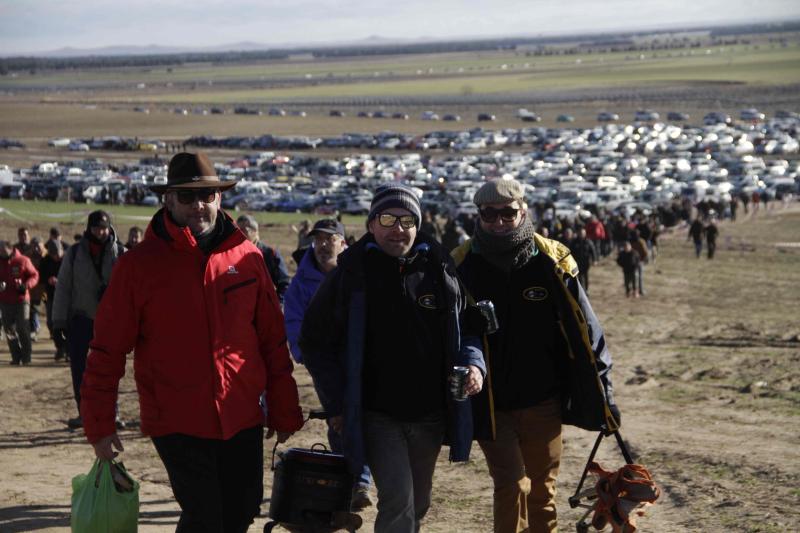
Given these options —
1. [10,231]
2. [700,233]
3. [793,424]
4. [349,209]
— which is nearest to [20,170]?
[349,209]

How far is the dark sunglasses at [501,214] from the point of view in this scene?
4.75m

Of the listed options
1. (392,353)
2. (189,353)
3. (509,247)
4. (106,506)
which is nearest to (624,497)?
(509,247)

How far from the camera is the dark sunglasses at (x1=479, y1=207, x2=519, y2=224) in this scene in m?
4.75

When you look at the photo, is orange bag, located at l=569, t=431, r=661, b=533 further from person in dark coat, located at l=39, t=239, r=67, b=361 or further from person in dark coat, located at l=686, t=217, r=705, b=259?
person in dark coat, located at l=686, t=217, r=705, b=259

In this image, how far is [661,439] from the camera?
318 inches

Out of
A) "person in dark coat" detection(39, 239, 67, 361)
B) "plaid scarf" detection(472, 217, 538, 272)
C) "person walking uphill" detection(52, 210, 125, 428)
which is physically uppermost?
"plaid scarf" detection(472, 217, 538, 272)

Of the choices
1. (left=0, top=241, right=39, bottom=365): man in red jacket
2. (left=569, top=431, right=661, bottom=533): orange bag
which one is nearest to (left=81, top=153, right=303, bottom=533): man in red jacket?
(left=569, top=431, right=661, bottom=533): orange bag

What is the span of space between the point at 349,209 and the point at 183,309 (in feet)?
145

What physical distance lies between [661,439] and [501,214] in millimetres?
3828

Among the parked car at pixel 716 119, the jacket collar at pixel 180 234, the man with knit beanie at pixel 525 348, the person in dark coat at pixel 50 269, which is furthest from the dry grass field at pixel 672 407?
the parked car at pixel 716 119

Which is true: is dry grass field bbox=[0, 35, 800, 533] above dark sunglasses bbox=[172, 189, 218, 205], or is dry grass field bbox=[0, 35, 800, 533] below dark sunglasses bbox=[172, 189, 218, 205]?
below

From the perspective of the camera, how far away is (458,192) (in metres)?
Result: 53.6

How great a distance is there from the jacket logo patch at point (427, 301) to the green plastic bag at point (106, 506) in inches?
47.7

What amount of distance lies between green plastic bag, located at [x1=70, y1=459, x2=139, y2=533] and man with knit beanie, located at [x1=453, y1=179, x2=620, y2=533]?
1.35 metres
